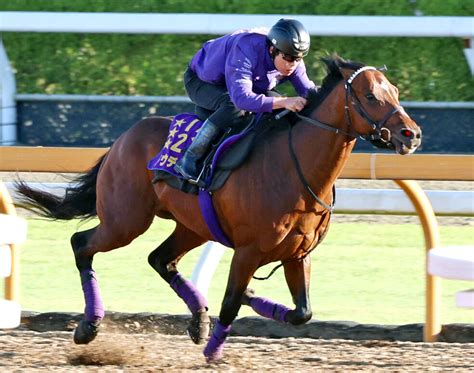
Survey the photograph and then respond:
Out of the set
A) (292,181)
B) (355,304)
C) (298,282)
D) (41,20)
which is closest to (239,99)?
(292,181)

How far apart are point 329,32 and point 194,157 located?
6349 millimetres

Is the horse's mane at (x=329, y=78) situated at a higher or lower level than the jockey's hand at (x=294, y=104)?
higher

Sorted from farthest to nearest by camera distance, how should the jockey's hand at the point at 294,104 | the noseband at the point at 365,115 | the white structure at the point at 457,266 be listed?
the jockey's hand at the point at 294,104, the noseband at the point at 365,115, the white structure at the point at 457,266

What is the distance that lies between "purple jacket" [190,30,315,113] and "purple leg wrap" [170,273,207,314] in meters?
0.98

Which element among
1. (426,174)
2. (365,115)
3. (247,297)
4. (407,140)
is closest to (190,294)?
(247,297)

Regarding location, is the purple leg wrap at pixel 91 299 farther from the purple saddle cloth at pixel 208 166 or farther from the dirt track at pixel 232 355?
the purple saddle cloth at pixel 208 166

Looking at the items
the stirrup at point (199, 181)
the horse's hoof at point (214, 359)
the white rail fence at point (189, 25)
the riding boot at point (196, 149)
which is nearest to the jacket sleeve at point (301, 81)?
the riding boot at point (196, 149)

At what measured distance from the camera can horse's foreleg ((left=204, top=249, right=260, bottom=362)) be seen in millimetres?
5113

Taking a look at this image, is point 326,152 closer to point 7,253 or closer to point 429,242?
point 429,242

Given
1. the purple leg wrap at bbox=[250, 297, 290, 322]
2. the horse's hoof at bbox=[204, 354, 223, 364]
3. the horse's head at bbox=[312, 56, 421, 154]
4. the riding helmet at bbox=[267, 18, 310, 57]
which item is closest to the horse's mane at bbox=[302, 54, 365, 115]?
the horse's head at bbox=[312, 56, 421, 154]

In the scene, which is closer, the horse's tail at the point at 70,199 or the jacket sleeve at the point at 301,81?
the jacket sleeve at the point at 301,81

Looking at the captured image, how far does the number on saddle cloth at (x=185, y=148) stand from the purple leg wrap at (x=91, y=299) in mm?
575

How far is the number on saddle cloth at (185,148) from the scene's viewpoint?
5.27 m

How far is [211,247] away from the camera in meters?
5.88
